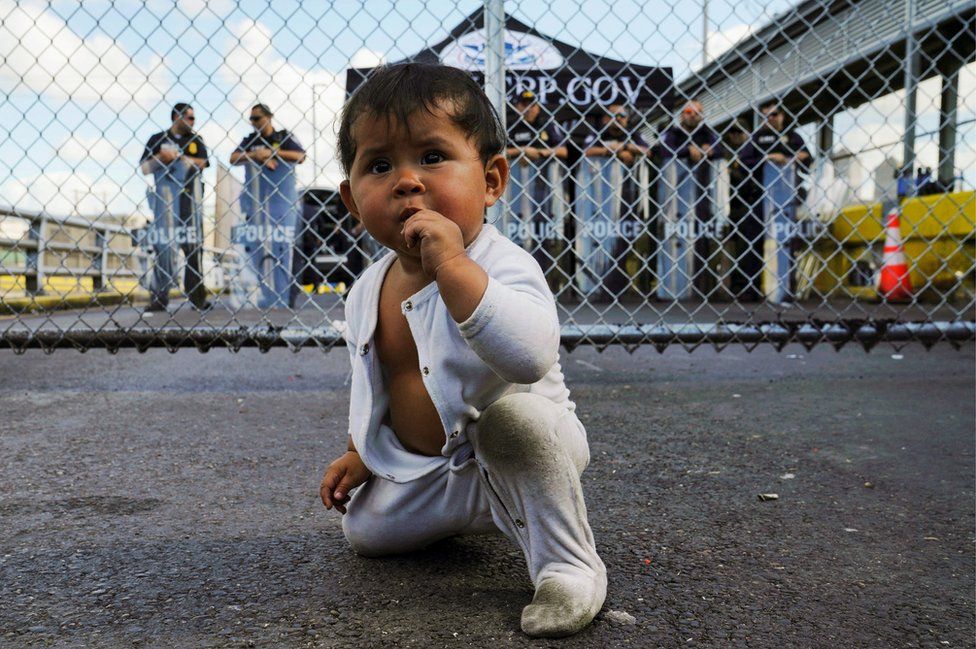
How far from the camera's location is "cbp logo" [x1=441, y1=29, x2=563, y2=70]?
391 cm

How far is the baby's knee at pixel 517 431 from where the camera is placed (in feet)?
4.27

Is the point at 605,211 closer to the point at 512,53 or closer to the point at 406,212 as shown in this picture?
the point at 512,53

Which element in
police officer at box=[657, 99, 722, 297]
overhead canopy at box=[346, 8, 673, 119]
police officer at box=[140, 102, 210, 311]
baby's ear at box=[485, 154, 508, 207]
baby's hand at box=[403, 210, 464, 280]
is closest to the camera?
baby's hand at box=[403, 210, 464, 280]

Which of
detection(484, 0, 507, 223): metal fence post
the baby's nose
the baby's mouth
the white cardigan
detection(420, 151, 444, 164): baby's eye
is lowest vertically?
the white cardigan

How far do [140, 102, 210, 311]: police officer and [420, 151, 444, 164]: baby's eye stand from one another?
2.91 m

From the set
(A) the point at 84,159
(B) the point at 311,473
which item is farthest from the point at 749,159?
(B) the point at 311,473

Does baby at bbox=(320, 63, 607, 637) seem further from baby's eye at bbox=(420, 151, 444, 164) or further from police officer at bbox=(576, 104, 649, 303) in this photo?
police officer at bbox=(576, 104, 649, 303)

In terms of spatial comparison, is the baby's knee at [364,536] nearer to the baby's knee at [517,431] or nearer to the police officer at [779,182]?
the baby's knee at [517,431]

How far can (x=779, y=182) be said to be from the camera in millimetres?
7656

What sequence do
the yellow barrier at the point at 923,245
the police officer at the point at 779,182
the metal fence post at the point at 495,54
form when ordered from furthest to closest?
the yellow barrier at the point at 923,245, the police officer at the point at 779,182, the metal fence post at the point at 495,54

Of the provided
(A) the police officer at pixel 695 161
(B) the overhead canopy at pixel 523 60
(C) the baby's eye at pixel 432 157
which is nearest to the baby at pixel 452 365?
(C) the baby's eye at pixel 432 157

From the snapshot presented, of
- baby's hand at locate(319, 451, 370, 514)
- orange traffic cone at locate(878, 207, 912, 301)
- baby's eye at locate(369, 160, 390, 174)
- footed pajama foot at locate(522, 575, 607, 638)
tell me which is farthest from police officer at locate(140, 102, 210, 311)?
orange traffic cone at locate(878, 207, 912, 301)

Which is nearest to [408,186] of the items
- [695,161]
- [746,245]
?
[695,161]

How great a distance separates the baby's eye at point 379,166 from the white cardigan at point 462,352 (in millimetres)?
195
